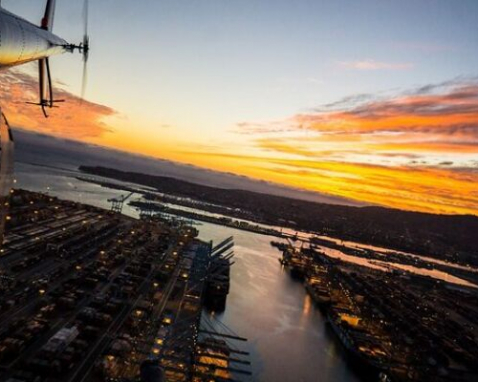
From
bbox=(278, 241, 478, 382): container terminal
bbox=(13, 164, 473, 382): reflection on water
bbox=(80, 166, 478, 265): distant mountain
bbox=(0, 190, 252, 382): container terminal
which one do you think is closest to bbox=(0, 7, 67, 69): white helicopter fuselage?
bbox=(0, 190, 252, 382): container terminal

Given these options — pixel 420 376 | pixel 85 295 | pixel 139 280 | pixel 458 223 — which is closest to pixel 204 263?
pixel 139 280

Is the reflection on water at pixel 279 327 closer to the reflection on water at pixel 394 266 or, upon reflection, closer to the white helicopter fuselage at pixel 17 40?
the white helicopter fuselage at pixel 17 40

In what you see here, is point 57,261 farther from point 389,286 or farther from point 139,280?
point 389,286

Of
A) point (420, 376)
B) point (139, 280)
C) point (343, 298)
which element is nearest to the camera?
point (420, 376)

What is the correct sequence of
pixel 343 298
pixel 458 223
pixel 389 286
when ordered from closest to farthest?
pixel 343 298 < pixel 389 286 < pixel 458 223

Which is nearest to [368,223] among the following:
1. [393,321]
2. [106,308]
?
[393,321]

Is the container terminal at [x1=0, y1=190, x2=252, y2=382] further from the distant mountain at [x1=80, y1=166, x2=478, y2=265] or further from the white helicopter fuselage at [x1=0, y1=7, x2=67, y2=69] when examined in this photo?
the distant mountain at [x1=80, y1=166, x2=478, y2=265]

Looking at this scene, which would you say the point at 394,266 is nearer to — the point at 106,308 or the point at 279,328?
the point at 279,328
